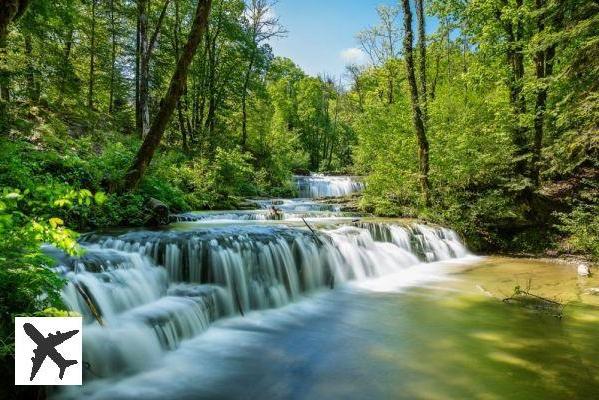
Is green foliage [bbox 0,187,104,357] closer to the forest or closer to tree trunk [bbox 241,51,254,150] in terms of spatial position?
the forest

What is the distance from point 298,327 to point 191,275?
2.33 metres

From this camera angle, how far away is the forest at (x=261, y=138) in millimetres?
6934

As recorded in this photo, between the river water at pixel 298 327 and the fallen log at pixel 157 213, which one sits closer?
the river water at pixel 298 327

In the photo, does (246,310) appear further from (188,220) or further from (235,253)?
(188,220)

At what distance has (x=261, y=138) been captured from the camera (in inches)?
995

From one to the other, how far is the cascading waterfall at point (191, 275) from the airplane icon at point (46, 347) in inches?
46.7

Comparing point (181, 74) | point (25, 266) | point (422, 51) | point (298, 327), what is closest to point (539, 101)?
point (422, 51)

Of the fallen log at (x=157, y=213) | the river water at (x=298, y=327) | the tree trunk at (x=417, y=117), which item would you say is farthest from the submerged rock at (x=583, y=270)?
the fallen log at (x=157, y=213)

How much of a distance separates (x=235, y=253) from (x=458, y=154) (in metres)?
9.07

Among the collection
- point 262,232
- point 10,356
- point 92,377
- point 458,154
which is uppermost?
point 458,154

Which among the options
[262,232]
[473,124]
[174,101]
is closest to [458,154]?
[473,124]

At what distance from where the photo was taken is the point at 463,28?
15664 millimetres

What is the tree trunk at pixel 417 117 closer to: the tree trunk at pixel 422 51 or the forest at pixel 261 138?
the forest at pixel 261 138

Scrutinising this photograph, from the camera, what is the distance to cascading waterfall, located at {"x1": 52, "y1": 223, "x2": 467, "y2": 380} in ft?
16.8
